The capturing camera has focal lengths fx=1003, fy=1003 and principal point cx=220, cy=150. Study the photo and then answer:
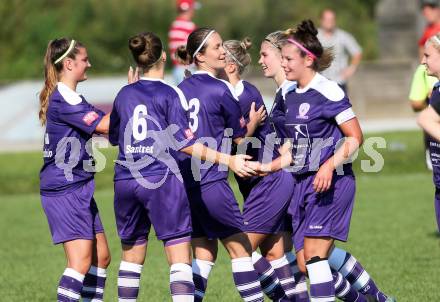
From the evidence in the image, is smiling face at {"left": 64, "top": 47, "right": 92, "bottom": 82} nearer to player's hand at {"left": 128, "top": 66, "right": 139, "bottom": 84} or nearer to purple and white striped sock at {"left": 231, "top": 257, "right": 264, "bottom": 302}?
player's hand at {"left": 128, "top": 66, "right": 139, "bottom": 84}

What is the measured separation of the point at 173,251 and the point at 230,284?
7.21 ft

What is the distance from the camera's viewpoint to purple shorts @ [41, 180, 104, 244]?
6457mm

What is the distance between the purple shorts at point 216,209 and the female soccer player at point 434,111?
1.30 meters

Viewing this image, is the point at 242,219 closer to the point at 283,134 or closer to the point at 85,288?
the point at 283,134

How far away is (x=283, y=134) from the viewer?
265 inches

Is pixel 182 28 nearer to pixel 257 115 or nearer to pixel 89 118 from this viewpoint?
pixel 257 115

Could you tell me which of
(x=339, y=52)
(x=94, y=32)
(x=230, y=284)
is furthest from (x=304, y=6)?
(x=230, y=284)

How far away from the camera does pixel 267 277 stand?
702cm

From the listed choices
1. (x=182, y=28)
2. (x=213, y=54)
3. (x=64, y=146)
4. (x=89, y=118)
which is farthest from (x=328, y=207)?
(x=182, y=28)

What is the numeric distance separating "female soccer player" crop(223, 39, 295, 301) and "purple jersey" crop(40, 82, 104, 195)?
3.54 feet

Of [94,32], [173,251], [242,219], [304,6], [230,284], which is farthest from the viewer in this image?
[304,6]

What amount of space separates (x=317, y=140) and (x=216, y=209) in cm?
79

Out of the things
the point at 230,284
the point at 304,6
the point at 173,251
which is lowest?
the point at 304,6

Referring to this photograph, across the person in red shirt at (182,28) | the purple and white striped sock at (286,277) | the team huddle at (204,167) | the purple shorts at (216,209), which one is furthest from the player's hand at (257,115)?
the person in red shirt at (182,28)
